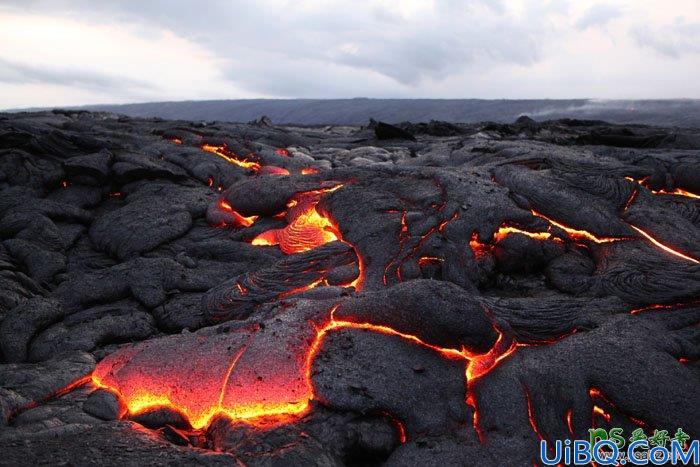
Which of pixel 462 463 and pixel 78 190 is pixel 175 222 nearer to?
pixel 78 190

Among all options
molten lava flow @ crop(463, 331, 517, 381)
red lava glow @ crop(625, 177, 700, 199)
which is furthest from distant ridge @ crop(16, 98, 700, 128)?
molten lava flow @ crop(463, 331, 517, 381)

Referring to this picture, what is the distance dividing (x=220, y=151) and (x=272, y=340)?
9909 millimetres

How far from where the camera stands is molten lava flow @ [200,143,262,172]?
13.3 meters

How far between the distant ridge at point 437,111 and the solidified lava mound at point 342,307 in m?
25.7

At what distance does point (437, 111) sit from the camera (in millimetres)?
43406

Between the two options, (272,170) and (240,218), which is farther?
(272,170)

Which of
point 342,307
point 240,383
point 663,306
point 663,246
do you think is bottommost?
point 240,383

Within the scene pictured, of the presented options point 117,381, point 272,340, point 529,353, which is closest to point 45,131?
point 117,381

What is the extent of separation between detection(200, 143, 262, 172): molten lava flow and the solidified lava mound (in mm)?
1312

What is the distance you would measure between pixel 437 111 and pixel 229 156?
33025mm

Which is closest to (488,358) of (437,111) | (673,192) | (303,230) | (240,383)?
(240,383)

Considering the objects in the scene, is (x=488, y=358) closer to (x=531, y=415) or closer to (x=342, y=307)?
(x=531, y=415)

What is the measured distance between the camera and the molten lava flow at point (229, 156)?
13335 millimetres

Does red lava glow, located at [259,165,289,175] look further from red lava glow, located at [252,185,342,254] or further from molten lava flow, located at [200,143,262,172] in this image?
red lava glow, located at [252,185,342,254]
